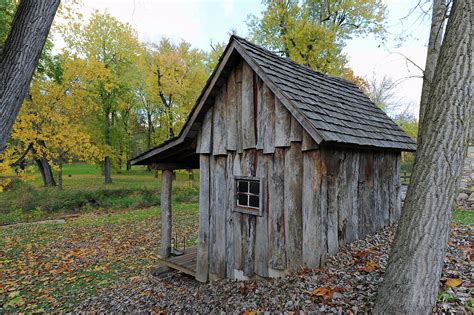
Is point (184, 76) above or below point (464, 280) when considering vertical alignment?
above

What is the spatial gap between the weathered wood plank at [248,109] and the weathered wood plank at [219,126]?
57 centimetres

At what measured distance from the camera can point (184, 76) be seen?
22500mm

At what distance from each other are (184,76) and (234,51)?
1812cm

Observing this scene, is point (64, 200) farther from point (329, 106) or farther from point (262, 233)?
point (329, 106)

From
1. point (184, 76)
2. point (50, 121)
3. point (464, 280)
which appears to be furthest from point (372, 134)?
point (184, 76)

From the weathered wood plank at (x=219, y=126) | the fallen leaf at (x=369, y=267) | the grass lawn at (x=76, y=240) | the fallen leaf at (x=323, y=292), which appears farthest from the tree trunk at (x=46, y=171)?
the fallen leaf at (x=369, y=267)

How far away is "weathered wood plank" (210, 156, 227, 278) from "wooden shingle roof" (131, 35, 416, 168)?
1.10 meters

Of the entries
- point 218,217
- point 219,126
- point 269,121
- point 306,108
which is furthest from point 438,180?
point 218,217

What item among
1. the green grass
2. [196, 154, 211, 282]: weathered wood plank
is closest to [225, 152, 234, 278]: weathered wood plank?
[196, 154, 211, 282]: weathered wood plank

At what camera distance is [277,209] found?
200 inches

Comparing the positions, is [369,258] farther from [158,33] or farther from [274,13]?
[158,33]

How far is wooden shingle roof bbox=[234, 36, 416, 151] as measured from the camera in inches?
183

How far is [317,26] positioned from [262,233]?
14.6m

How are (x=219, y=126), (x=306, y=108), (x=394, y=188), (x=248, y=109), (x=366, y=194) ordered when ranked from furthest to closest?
(x=394, y=188), (x=219, y=126), (x=366, y=194), (x=248, y=109), (x=306, y=108)
